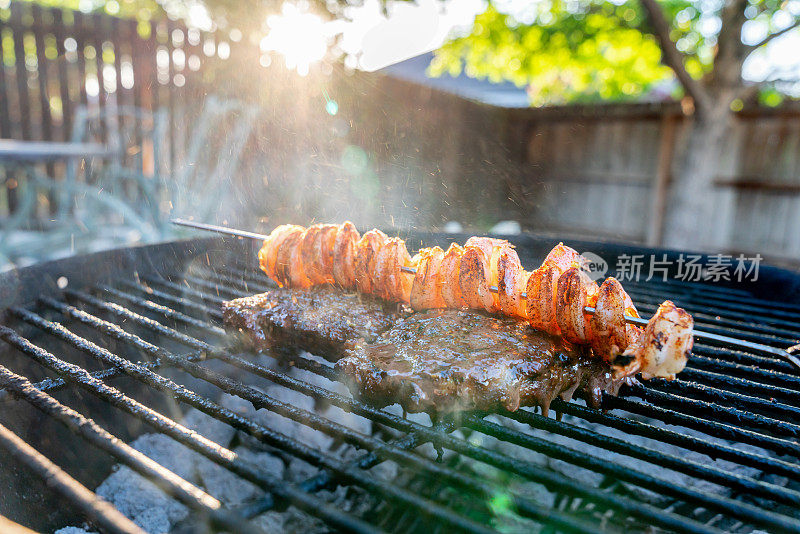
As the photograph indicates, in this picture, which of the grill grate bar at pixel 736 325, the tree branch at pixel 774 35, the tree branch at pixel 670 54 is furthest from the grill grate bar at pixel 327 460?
A: the tree branch at pixel 774 35

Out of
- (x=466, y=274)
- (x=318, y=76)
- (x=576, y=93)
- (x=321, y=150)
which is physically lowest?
(x=466, y=274)

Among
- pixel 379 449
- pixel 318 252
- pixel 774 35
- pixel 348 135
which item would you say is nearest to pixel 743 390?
pixel 379 449

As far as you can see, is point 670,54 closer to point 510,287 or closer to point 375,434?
point 510,287

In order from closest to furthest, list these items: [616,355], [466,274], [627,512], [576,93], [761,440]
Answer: [627,512] → [761,440] → [616,355] → [466,274] → [576,93]

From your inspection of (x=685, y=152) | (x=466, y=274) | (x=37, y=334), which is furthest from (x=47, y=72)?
(x=685, y=152)

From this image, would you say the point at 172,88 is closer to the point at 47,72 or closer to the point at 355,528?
the point at 47,72

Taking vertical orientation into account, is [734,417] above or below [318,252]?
below
